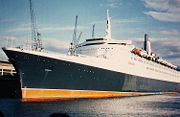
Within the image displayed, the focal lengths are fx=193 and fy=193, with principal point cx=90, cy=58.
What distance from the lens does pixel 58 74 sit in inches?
931

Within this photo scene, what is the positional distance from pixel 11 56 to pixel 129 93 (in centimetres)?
2137

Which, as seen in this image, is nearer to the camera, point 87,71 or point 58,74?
point 58,74

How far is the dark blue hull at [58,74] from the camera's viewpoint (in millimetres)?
22625

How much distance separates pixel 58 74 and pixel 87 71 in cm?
419

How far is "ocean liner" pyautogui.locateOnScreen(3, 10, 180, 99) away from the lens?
22797mm

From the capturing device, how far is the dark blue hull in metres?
22.6

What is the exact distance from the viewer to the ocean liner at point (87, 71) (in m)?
22.8

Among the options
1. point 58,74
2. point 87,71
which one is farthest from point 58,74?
point 87,71

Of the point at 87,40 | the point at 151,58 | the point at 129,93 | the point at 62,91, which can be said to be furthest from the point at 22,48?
the point at 151,58

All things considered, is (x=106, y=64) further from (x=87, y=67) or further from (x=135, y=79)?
(x=135, y=79)

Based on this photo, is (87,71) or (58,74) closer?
(58,74)

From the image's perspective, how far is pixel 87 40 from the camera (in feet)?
117

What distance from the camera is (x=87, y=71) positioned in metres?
25.9

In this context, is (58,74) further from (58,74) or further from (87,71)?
(87,71)
